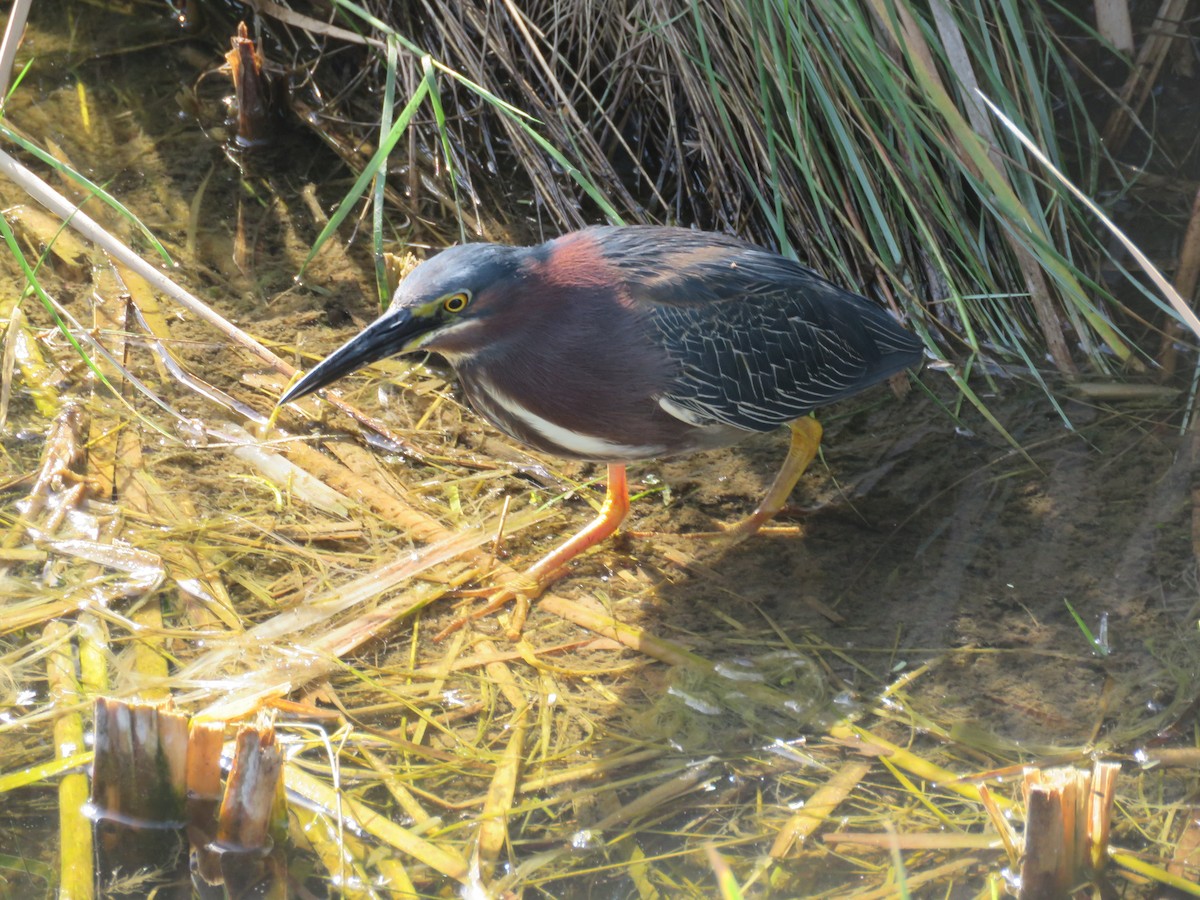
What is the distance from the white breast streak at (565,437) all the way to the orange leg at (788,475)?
0.57 metres

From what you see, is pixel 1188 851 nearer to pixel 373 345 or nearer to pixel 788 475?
pixel 788 475

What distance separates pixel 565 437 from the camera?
3691 mm

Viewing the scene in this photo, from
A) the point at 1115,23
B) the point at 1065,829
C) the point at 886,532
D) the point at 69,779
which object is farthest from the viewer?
the point at 1115,23

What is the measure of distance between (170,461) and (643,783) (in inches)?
80.6

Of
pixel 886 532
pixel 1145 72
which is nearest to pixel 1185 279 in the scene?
pixel 1145 72

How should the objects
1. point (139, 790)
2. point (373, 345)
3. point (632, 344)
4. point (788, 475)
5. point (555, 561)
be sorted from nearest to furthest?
1. point (139, 790)
2. point (373, 345)
3. point (632, 344)
4. point (555, 561)
5. point (788, 475)

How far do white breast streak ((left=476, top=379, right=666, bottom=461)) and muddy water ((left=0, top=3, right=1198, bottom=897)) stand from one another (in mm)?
465

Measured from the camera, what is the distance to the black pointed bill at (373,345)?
326 centimetres

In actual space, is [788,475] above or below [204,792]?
below

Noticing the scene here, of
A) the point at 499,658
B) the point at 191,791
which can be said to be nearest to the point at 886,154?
the point at 499,658

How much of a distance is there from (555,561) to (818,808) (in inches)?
49.1

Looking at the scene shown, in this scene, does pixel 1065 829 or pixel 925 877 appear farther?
pixel 925 877

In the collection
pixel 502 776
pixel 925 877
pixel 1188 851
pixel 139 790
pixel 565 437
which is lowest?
pixel 1188 851

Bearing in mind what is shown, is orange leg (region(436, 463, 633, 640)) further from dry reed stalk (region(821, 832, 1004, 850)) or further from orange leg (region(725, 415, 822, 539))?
dry reed stalk (region(821, 832, 1004, 850))
